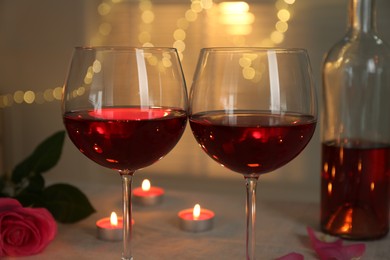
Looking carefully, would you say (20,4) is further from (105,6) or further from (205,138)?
(205,138)

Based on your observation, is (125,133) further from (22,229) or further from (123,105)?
(22,229)

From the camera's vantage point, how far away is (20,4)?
5.15ft

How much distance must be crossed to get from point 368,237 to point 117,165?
0.45 m

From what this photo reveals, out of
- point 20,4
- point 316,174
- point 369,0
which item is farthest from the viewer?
point 20,4

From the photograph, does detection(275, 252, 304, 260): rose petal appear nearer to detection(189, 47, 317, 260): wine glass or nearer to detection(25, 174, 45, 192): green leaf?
detection(189, 47, 317, 260): wine glass

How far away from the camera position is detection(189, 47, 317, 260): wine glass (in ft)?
2.40

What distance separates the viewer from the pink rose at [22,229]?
2.92 ft

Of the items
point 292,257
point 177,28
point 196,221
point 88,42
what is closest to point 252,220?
point 292,257

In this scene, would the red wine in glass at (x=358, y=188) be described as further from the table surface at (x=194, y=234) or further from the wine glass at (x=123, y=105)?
the wine glass at (x=123, y=105)

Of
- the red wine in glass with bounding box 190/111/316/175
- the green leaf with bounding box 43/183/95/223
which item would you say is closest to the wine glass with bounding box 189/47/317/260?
the red wine in glass with bounding box 190/111/316/175

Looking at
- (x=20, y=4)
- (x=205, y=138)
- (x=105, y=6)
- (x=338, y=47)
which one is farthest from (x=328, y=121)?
(x=20, y=4)

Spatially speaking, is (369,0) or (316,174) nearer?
(369,0)

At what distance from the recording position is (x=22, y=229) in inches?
35.7

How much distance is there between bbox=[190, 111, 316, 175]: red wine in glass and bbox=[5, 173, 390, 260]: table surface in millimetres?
203
